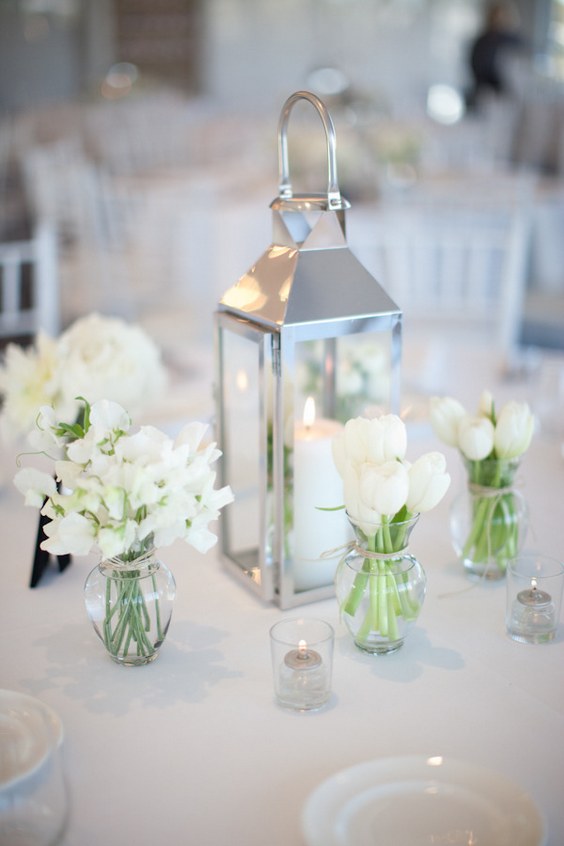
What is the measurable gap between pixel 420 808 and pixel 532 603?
1.01 ft

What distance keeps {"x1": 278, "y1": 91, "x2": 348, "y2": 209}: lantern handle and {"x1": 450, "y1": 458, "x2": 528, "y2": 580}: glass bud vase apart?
33 centimetres

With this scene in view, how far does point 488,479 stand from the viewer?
109 centimetres

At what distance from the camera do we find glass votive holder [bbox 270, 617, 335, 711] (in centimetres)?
88

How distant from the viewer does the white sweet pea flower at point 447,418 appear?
43.8 inches

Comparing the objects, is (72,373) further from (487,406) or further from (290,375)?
(487,406)

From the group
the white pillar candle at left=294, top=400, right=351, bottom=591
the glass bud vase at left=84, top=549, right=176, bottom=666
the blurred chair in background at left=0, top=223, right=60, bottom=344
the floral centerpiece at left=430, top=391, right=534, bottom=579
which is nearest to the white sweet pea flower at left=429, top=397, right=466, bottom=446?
the floral centerpiece at left=430, top=391, right=534, bottom=579

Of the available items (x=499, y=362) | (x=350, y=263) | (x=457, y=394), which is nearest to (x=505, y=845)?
(x=350, y=263)

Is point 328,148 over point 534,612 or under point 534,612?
over

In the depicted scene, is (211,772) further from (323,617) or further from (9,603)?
(9,603)

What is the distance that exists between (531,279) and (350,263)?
281cm

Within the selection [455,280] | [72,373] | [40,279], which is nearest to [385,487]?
[72,373]

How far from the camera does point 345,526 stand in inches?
43.4

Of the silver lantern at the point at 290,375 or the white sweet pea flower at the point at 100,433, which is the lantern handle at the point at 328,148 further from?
the white sweet pea flower at the point at 100,433

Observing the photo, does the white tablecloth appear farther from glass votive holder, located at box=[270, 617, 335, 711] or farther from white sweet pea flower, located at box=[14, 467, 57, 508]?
white sweet pea flower, located at box=[14, 467, 57, 508]
